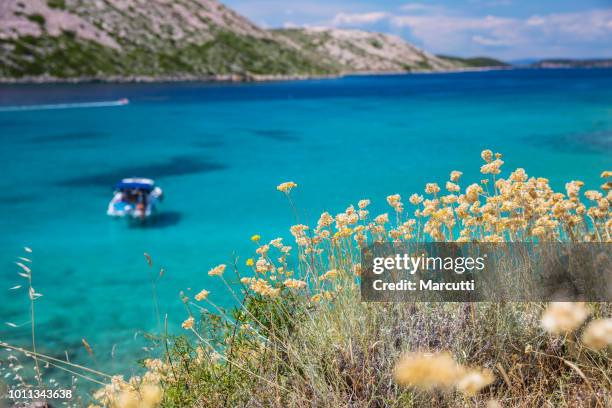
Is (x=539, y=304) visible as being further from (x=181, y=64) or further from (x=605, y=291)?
(x=181, y=64)

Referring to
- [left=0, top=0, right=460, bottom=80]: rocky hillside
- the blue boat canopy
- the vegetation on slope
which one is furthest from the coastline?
the blue boat canopy

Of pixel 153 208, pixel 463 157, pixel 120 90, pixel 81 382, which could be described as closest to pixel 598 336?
pixel 81 382

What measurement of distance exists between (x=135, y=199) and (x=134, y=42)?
98769 mm

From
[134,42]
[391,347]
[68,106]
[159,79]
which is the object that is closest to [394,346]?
[391,347]

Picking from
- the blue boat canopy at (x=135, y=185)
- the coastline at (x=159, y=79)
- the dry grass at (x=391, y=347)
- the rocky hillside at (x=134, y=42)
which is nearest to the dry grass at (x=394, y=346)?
the dry grass at (x=391, y=347)

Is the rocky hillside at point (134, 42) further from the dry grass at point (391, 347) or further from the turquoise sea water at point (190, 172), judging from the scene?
the dry grass at point (391, 347)

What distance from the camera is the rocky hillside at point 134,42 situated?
296 ft

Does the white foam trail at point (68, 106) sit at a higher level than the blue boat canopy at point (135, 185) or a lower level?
higher

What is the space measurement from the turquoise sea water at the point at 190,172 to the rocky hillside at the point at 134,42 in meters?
27.8

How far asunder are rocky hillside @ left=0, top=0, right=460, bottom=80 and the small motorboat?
74890 millimetres

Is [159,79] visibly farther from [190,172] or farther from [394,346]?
[394,346]

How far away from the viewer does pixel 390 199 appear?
4969 millimetres

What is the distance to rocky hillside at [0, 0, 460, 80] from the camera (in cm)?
9025

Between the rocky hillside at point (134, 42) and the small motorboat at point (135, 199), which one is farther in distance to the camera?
the rocky hillside at point (134, 42)
